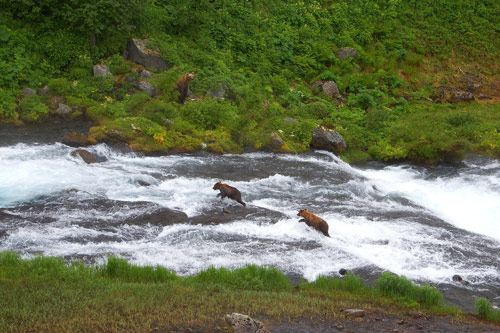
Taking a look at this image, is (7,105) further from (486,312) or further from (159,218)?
(486,312)

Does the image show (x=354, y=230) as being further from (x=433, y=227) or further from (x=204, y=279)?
(x=204, y=279)

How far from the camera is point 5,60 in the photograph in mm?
22188

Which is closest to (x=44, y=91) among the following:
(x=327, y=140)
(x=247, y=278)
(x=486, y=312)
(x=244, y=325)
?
(x=327, y=140)

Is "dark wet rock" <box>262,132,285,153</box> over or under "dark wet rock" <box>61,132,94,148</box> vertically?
over

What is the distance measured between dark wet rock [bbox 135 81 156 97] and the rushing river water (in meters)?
5.11

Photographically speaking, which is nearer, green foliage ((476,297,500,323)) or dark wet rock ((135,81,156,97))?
green foliage ((476,297,500,323))

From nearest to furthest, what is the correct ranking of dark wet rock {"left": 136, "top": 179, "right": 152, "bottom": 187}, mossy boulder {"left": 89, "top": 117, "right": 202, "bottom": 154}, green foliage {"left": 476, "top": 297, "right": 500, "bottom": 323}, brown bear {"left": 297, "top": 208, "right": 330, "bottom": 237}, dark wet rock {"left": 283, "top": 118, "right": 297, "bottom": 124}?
1. green foliage {"left": 476, "top": 297, "right": 500, "bottom": 323}
2. brown bear {"left": 297, "top": 208, "right": 330, "bottom": 237}
3. dark wet rock {"left": 136, "top": 179, "right": 152, "bottom": 187}
4. mossy boulder {"left": 89, "top": 117, "right": 202, "bottom": 154}
5. dark wet rock {"left": 283, "top": 118, "right": 297, "bottom": 124}

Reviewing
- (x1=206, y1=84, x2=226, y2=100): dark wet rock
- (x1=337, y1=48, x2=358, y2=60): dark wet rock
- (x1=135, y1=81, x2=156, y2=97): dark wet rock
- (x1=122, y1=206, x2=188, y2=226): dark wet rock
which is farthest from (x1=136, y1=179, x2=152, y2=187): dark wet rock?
(x1=337, y1=48, x2=358, y2=60): dark wet rock

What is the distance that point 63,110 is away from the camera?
833 inches

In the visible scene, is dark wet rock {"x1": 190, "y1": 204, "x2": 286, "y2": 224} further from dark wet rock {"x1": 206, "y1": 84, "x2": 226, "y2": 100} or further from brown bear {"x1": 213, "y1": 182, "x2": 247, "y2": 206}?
dark wet rock {"x1": 206, "y1": 84, "x2": 226, "y2": 100}

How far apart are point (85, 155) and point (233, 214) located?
6216 millimetres

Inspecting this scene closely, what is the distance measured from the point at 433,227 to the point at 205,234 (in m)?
6.27

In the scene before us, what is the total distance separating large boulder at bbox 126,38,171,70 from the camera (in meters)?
24.6

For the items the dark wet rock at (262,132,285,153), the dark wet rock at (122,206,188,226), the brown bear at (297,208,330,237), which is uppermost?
the dark wet rock at (262,132,285,153)
